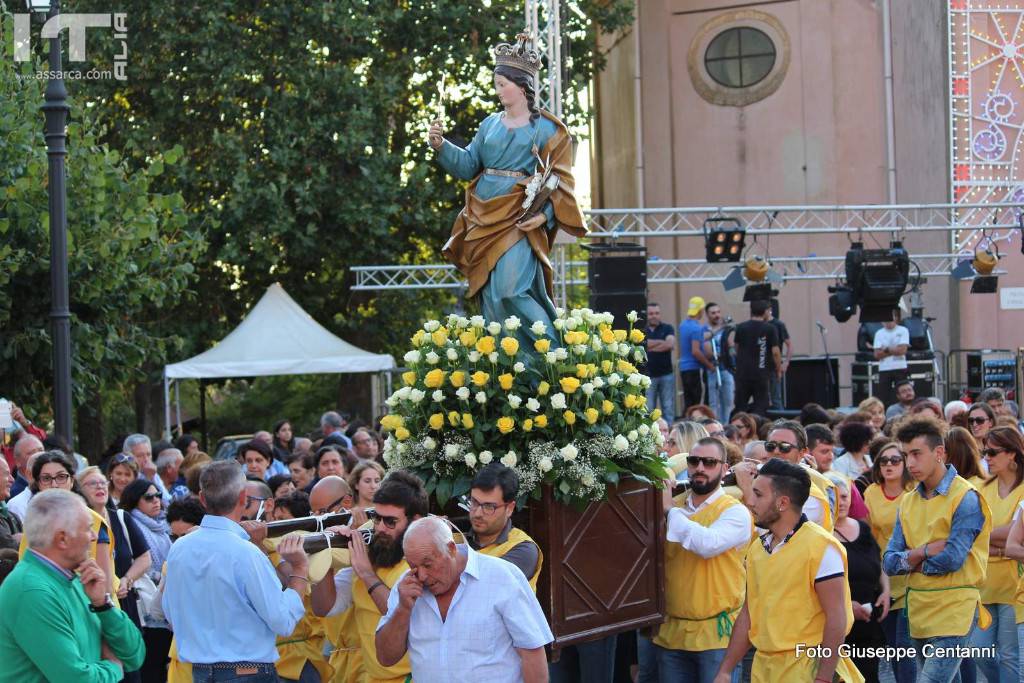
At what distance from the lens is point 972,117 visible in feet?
79.6

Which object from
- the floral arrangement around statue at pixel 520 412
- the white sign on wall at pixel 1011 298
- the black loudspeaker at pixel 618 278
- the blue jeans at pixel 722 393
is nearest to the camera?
the floral arrangement around statue at pixel 520 412

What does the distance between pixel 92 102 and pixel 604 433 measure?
1763cm

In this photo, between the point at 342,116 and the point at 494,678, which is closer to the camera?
the point at 494,678

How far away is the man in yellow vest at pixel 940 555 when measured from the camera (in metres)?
7.23

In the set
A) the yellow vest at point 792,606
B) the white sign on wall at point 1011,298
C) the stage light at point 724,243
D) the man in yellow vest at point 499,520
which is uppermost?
the stage light at point 724,243

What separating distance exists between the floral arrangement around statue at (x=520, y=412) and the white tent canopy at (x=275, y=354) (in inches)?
494

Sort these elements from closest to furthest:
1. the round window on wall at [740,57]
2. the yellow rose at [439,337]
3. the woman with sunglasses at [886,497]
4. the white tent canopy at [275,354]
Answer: the yellow rose at [439,337]
the woman with sunglasses at [886,497]
the white tent canopy at [275,354]
the round window on wall at [740,57]

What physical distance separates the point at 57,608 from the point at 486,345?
2.44 m

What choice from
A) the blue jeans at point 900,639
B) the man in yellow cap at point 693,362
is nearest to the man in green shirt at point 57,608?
the blue jeans at point 900,639

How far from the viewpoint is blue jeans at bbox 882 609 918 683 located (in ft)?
25.5

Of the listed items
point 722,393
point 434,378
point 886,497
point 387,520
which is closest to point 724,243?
point 722,393

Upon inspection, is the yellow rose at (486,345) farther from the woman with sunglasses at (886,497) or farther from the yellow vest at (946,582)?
the woman with sunglasses at (886,497)

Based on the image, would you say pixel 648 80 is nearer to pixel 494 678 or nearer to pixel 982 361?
pixel 982 361

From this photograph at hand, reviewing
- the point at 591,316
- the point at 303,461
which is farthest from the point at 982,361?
the point at 591,316
